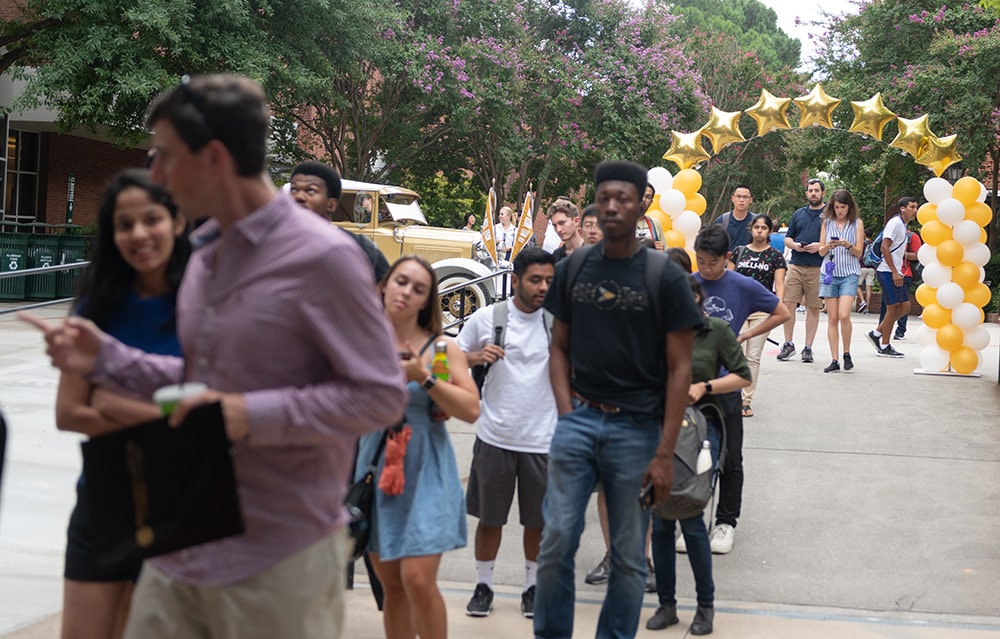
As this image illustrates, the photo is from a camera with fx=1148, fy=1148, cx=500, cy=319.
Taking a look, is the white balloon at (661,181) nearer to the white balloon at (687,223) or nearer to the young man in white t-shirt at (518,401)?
the white balloon at (687,223)

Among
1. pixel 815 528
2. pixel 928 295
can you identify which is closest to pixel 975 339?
pixel 928 295

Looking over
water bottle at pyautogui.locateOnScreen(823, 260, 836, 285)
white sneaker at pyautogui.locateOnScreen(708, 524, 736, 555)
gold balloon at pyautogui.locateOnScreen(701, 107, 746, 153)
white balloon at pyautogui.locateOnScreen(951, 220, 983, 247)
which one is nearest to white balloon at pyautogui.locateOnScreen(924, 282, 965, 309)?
white balloon at pyautogui.locateOnScreen(951, 220, 983, 247)

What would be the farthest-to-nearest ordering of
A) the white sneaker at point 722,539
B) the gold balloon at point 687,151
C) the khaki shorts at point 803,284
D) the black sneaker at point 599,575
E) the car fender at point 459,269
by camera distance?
1. the car fender at point 459,269
2. the gold balloon at point 687,151
3. the khaki shorts at point 803,284
4. the white sneaker at point 722,539
5. the black sneaker at point 599,575

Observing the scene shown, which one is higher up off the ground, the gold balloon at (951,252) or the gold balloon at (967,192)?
the gold balloon at (967,192)

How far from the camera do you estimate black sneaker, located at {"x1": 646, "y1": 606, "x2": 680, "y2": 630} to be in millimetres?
5695

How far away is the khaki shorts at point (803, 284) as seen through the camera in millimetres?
12102

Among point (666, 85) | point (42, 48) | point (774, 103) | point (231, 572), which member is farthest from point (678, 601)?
point (666, 85)

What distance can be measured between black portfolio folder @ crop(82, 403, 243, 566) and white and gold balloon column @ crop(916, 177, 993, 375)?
1154cm

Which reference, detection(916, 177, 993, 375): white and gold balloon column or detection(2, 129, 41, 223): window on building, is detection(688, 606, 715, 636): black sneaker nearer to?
detection(916, 177, 993, 375): white and gold balloon column

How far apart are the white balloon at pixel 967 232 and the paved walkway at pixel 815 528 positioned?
1.91 metres

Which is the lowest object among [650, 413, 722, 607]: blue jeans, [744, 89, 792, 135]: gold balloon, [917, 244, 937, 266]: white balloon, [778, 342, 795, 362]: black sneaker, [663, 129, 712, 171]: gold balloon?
[650, 413, 722, 607]: blue jeans

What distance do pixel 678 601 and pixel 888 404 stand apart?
536cm

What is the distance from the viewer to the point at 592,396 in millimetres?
4562

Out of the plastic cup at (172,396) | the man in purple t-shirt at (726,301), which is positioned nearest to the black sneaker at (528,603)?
the man in purple t-shirt at (726,301)
